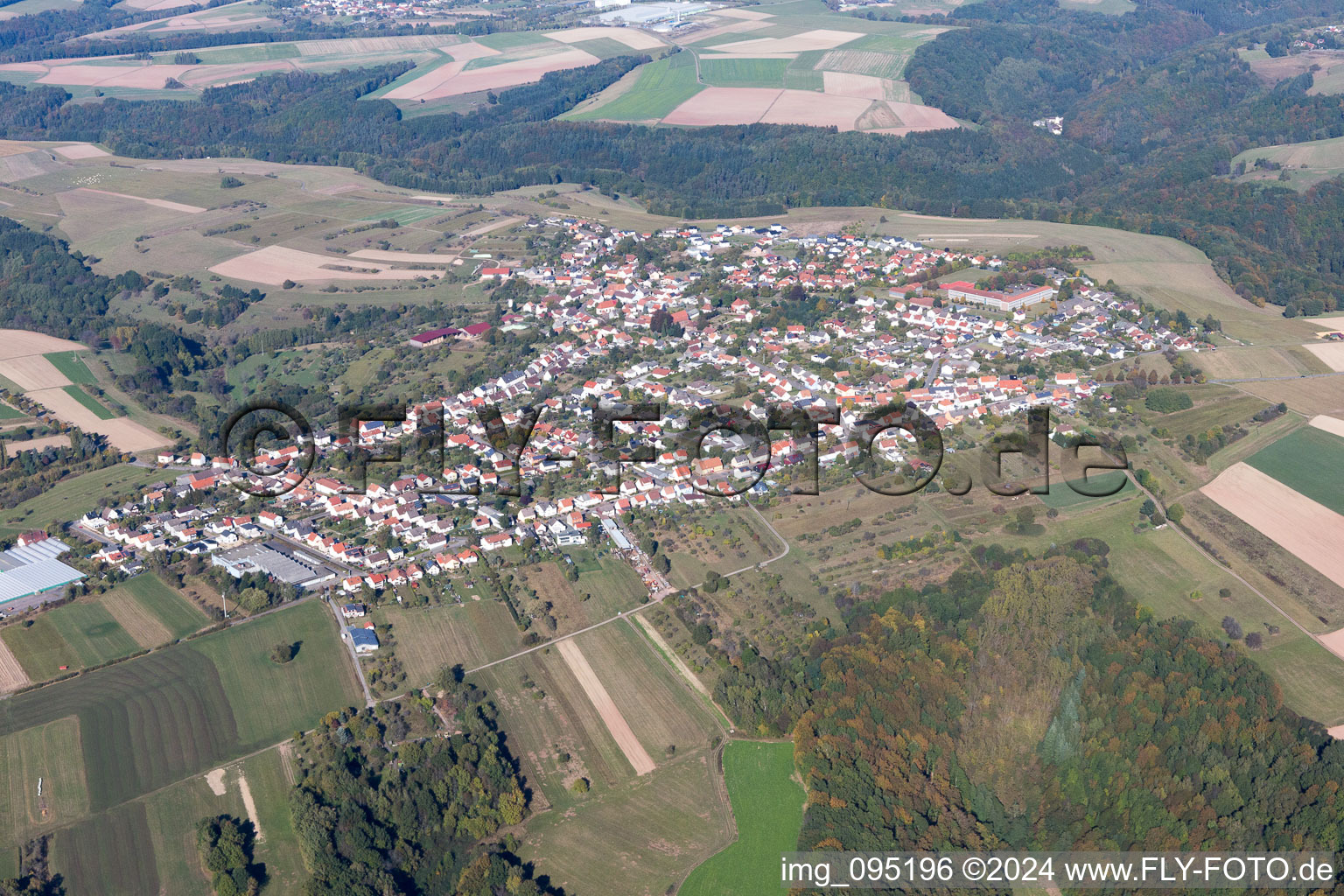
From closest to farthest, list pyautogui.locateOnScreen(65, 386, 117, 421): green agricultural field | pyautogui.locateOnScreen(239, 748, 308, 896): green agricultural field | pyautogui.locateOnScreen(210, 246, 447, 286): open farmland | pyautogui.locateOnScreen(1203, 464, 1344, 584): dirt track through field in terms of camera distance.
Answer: pyautogui.locateOnScreen(239, 748, 308, 896): green agricultural field
pyautogui.locateOnScreen(1203, 464, 1344, 584): dirt track through field
pyautogui.locateOnScreen(65, 386, 117, 421): green agricultural field
pyautogui.locateOnScreen(210, 246, 447, 286): open farmland

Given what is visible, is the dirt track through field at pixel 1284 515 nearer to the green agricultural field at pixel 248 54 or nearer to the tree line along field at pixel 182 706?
the tree line along field at pixel 182 706

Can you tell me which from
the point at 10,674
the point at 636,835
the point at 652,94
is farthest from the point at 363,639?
the point at 652,94

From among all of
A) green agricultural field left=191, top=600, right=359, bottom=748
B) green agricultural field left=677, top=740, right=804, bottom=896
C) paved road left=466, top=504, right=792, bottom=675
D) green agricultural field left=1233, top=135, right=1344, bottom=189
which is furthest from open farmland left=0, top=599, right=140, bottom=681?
green agricultural field left=1233, top=135, right=1344, bottom=189

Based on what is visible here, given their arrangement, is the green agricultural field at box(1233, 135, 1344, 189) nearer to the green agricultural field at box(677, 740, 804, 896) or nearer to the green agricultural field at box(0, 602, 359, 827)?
the green agricultural field at box(677, 740, 804, 896)

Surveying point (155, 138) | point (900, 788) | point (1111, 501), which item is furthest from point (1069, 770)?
point (155, 138)

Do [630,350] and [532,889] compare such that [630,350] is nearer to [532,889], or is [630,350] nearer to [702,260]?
[702,260]

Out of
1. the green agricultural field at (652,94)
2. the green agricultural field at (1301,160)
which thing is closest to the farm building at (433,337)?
the green agricultural field at (652,94)

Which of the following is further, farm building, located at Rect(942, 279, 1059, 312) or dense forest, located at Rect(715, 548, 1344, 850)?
farm building, located at Rect(942, 279, 1059, 312)
